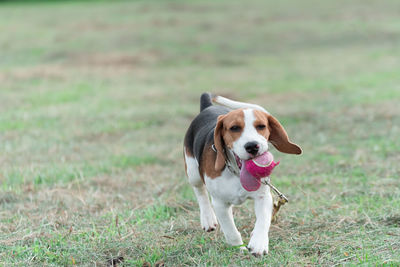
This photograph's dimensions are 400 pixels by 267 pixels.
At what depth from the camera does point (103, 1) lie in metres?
38.6

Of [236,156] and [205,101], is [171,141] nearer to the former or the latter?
[205,101]

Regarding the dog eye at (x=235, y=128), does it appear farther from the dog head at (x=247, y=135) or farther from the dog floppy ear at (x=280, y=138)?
the dog floppy ear at (x=280, y=138)

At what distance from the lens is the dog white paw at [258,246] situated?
4.25m

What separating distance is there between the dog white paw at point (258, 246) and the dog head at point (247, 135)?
0.62 m

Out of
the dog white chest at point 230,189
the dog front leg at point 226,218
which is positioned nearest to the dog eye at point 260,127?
the dog white chest at point 230,189

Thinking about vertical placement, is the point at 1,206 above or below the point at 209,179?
below

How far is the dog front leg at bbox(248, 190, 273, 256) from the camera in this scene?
14.0ft

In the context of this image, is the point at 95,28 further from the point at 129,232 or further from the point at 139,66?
the point at 129,232

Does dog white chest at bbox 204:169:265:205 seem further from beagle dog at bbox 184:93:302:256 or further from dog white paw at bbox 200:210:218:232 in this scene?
dog white paw at bbox 200:210:218:232

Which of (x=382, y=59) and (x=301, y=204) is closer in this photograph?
(x=301, y=204)

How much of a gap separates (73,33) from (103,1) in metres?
15.1

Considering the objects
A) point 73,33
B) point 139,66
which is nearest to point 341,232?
point 139,66

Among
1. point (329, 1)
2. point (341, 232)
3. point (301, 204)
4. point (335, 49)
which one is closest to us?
point (341, 232)

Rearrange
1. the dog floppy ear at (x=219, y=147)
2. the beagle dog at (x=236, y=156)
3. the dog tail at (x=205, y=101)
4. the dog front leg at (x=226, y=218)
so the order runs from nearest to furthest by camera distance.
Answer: the beagle dog at (x=236, y=156) → the dog floppy ear at (x=219, y=147) → the dog front leg at (x=226, y=218) → the dog tail at (x=205, y=101)
